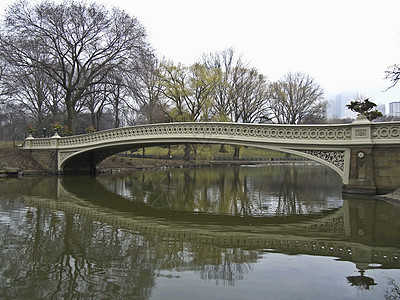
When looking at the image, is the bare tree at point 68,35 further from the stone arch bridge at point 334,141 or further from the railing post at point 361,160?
the railing post at point 361,160

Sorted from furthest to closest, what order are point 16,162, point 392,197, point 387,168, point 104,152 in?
point 104,152, point 16,162, point 387,168, point 392,197

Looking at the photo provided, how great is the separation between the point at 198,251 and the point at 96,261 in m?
1.55

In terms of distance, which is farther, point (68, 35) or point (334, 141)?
point (68, 35)

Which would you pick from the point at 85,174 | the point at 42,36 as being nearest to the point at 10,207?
the point at 85,174

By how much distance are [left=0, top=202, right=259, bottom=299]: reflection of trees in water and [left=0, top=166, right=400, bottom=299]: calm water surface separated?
0.01 m

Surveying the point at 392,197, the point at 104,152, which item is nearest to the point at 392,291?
the point at 392,197

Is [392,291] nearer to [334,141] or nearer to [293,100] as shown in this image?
[334,141]

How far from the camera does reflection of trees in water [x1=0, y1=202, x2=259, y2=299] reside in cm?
371

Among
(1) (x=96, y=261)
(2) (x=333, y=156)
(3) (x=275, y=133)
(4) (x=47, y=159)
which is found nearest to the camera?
(1) (x=96, y=261)

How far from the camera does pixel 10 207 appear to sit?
29.5 ft

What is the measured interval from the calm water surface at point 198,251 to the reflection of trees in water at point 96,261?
0.6 inches

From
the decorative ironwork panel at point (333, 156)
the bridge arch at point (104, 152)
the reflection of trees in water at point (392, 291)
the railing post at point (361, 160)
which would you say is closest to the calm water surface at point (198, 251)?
the reflection of trees in water at point (392, 291)

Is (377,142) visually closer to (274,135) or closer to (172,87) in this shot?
(274,135)

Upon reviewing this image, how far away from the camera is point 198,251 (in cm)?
520
